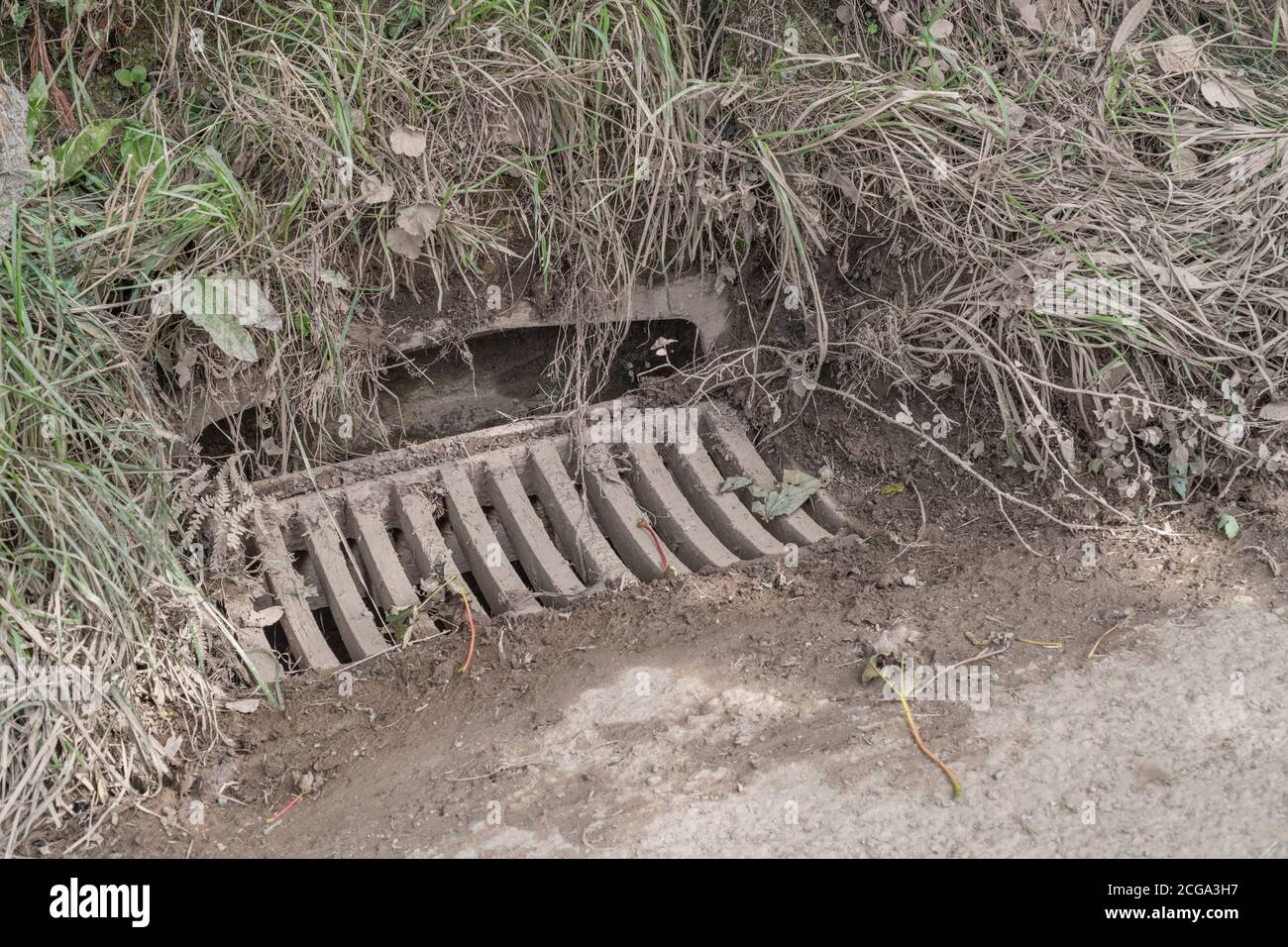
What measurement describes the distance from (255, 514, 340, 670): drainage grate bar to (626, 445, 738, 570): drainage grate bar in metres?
0.86

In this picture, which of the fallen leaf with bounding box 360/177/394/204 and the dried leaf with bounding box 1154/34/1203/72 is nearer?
the fallen leaf with bounding box 360/177/394/204

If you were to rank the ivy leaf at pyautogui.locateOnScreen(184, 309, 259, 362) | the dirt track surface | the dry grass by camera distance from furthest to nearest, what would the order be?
1. the dry grass
2. the ivy leaf at pyautogui.locateOnScreen(184, 309, 259, 362)
3. the dirt track surface

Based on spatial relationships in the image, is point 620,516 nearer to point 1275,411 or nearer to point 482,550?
point 482,550

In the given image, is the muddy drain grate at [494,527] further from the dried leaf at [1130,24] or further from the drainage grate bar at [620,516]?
the dried leaf at [1130,24]

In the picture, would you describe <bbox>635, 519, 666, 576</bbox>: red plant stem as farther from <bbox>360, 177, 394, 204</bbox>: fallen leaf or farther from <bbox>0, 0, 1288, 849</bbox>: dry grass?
<bbox>360, 177, 394, 204</bbox>: fallen leaf

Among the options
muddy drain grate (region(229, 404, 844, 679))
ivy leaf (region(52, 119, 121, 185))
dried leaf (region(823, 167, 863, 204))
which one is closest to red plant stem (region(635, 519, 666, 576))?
muddy drain grate (region(229, 404, 844, 679))

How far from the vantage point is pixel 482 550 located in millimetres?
2777

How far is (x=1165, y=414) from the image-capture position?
271cm

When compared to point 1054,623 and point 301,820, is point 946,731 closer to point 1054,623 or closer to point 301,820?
point 1054,623

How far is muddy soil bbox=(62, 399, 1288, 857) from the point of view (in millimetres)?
1955

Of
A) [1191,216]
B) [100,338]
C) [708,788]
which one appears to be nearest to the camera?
[708,788]

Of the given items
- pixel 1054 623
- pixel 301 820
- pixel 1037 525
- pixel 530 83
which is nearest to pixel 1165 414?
pixel 1037 525

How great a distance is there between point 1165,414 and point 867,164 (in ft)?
3.06

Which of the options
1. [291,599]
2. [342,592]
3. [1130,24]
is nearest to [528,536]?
[342,592]
